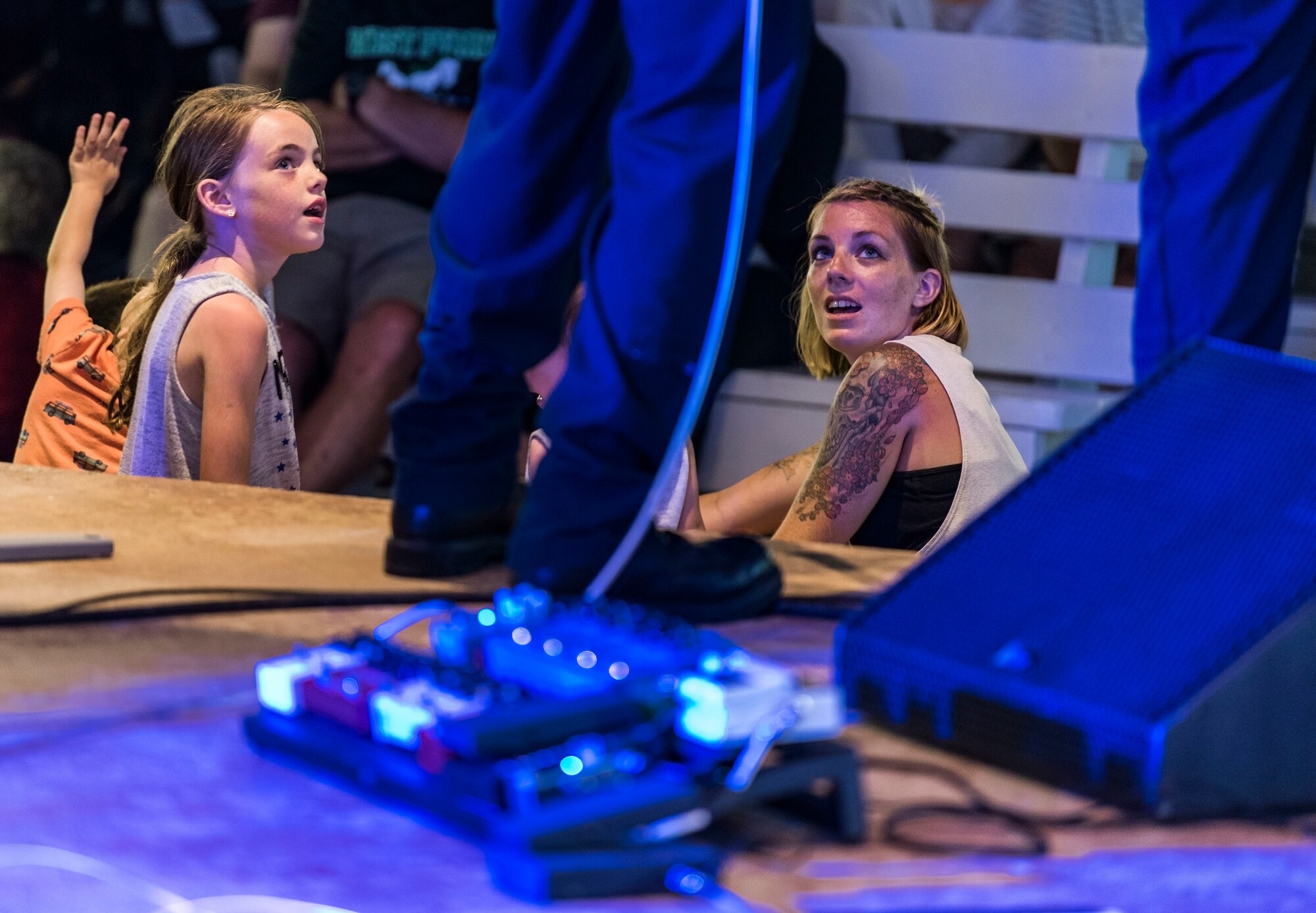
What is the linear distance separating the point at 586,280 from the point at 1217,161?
71 cm

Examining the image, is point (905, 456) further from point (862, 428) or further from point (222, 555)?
point (222, 555)

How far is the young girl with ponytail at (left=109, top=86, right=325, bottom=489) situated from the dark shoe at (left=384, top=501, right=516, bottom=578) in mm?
659

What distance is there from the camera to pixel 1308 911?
70 cm

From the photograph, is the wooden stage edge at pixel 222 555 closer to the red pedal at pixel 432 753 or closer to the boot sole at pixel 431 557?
the boot sole at pixel 431 557

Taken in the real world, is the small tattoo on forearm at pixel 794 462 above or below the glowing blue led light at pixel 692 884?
below

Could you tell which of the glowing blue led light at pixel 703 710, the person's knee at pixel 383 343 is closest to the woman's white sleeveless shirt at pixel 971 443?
the glowing blue led light at pixel 703 710

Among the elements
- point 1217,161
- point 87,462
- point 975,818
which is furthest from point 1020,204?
point 975,818

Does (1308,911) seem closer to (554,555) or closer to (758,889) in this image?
(758,889)

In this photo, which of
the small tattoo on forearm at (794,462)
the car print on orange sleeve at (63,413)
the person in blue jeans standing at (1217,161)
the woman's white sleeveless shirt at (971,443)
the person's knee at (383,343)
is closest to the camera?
the person in blue jeans standing at (1217,161)

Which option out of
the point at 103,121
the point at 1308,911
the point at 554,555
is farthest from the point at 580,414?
the point at 103,121

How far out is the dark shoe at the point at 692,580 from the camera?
108cm

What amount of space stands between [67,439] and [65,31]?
4.89 ft

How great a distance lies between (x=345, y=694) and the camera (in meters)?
0.74

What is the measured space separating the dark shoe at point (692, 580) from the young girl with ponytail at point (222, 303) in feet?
2.79
